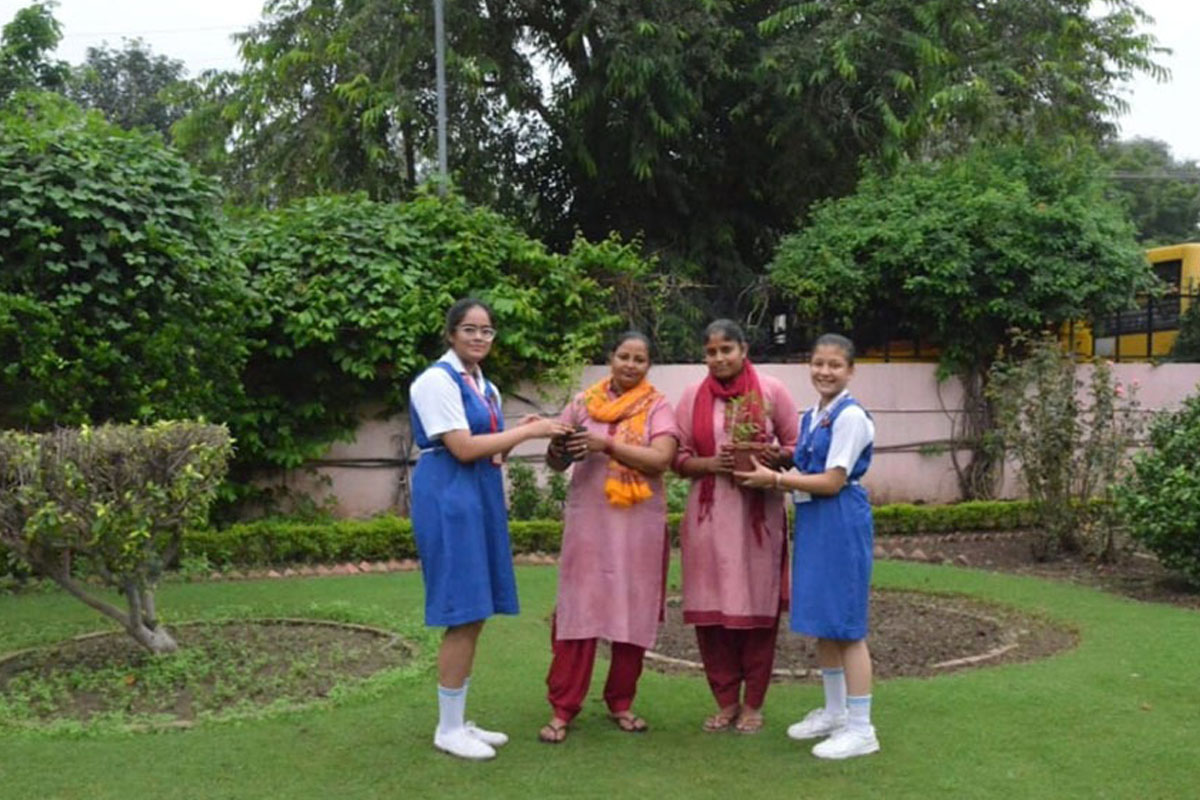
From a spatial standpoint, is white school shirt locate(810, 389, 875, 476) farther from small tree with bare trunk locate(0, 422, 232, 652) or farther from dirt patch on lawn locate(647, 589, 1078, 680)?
small tree with bare trunk locate(0, 422, 232, 652)

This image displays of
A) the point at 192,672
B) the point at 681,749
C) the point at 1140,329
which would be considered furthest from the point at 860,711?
the point at 1140,329

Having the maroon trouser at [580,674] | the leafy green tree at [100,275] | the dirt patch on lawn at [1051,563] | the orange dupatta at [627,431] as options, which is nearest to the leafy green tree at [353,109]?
the leafy green tree at [100,275]

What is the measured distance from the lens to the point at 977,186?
12.2 meters

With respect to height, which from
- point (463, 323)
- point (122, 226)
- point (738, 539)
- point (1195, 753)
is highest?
point (122, 226)

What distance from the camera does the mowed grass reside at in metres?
4.15

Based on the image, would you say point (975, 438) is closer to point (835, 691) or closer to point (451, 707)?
point (835, 691)

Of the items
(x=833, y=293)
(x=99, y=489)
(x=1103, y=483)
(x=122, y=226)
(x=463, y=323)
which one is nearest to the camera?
(x=463, y=323)

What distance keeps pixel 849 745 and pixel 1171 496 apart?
4376 millimetres

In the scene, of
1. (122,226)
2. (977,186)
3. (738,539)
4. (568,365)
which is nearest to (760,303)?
(977,186)

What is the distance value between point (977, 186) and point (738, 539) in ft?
28.1

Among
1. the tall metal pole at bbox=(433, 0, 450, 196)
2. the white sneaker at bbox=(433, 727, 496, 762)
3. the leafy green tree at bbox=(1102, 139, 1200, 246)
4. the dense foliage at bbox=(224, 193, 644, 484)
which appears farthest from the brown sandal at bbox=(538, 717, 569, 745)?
the leafy green tree at bbox=(1102, 139, 1200, 246)

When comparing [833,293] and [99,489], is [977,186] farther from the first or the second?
[99,489]

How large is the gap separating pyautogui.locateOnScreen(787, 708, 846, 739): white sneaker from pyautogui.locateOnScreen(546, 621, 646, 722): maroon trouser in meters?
0.66

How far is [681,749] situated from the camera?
4574 millimetres
